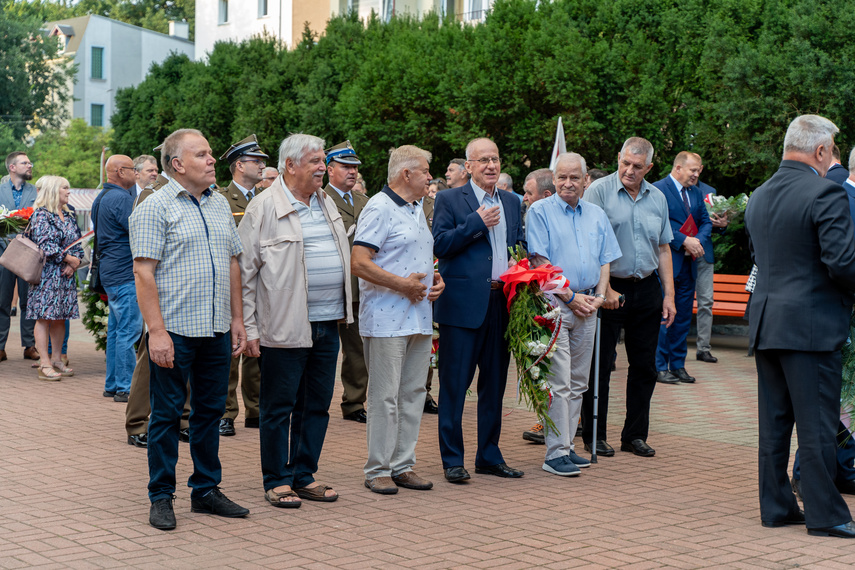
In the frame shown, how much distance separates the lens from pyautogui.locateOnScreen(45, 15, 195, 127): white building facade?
6419 centimetres

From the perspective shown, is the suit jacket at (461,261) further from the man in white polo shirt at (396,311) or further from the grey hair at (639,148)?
the grey hair at (639,148)

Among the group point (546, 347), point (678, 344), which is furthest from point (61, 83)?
point (546, 347)

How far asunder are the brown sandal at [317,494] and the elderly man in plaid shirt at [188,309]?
0.53 meters

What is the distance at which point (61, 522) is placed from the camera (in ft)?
18.2

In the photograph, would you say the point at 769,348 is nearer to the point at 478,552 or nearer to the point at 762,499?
the point at 762,499

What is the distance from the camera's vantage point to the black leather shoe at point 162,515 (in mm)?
5426

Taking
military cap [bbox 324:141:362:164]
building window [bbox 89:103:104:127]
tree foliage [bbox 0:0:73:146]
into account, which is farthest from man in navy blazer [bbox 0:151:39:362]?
building window [bbox 89:103:104:127]

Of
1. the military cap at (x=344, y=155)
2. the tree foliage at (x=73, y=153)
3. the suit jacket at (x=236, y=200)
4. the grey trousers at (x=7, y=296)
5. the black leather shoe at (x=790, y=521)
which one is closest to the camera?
the black leather shoe at (x=790, y=521)

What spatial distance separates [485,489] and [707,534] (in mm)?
1545

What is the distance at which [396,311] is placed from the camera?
20.8ft

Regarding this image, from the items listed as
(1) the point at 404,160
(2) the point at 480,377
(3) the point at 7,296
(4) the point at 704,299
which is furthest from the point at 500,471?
(3) the point at 7,296

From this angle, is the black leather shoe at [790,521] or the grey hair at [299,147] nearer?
the black leather shoe at [790,521]

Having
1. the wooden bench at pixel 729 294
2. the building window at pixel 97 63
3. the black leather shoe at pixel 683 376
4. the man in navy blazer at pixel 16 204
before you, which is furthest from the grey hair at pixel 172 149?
the building window at pixel 97 63

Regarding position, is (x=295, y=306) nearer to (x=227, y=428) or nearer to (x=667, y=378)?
(x=227, y=428)
